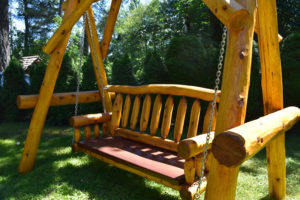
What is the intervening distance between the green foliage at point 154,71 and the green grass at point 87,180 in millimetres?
2710

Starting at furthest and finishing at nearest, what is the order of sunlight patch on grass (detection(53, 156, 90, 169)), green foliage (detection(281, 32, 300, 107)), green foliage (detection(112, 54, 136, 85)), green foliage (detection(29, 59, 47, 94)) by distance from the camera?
green foliage (detection(29, 59, 47, 94)) < green foliage (detection(112, 54, 136, 85)) < green foliage (detection(281, 32, 300, 107)) < sunlight patch on grass (detection(53, 156, 90, 169))

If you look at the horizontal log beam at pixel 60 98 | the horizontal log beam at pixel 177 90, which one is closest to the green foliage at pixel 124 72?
the horizontal log beam at pixel 60 98

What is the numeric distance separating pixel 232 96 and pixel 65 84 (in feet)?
18.7

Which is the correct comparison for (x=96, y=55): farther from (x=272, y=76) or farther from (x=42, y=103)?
(x=272, y=76)

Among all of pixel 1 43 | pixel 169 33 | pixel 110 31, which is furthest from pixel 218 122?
pixel 169 33

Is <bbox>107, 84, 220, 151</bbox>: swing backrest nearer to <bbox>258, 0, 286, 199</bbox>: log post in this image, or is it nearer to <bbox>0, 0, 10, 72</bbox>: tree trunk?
<bbox>258, 0, 286, 199</bbox>: log post

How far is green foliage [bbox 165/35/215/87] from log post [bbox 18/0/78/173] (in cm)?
294

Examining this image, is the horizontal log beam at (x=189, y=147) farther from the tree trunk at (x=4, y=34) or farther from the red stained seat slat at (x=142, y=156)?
the tree trunk at (x=4, y=34)

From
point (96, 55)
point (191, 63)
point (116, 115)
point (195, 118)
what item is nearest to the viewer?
point (195, 118)

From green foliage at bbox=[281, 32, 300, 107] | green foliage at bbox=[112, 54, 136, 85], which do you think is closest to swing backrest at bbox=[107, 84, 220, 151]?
green foliage at bbox=[112, 54, 136, 85]

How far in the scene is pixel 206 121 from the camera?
9.00ft

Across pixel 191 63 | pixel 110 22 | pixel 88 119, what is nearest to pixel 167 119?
pixel 88 119

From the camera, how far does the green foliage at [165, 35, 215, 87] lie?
562cm

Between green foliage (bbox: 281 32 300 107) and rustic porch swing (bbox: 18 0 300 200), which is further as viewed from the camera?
green foliage (bbox: 281 32 300 107)
